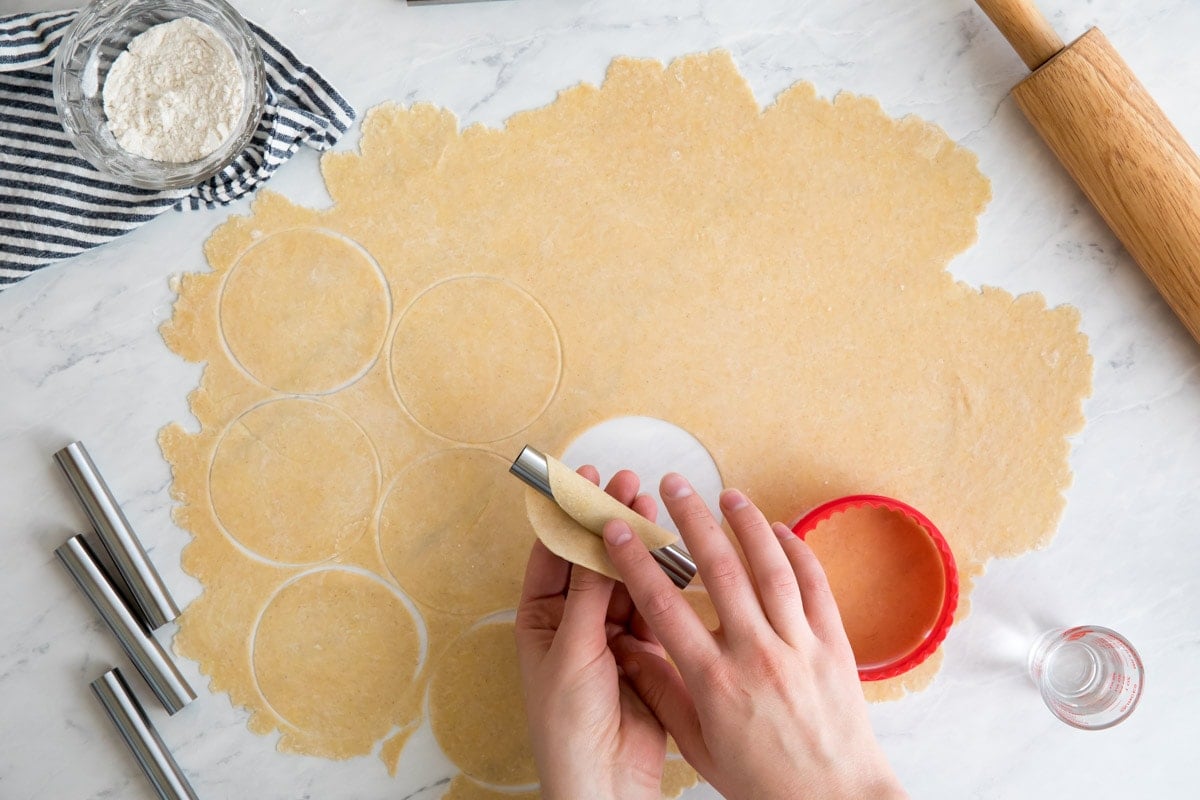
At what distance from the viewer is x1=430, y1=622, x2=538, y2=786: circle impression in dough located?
1.03 m

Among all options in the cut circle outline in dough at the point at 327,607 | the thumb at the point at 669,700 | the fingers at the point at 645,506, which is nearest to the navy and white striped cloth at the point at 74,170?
the cut circle outline in dough at the point at 327,607

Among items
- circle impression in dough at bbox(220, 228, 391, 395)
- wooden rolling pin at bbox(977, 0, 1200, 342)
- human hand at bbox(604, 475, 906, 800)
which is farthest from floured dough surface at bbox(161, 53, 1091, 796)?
human hand at bbox(604, 475, 906, 800)

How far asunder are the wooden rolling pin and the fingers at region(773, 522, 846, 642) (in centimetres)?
54

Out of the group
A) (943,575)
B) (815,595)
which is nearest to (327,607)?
(815,595)

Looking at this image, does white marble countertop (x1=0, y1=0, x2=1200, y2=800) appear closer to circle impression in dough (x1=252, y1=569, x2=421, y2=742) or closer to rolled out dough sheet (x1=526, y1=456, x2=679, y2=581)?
circle impression in dough (x1=252, y1=569, x2=421, y2=742)

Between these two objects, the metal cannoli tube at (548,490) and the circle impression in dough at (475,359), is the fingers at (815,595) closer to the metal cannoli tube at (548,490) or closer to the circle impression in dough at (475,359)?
the metal cannoli tube at (548,490)

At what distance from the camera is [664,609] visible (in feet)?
2.62

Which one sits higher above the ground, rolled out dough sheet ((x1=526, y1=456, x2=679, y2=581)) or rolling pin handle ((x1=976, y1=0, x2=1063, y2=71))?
rolling pin handle ((x1=976, y1=0, x2=1063, y2=71))

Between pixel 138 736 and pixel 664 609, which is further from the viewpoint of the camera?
pixel 138 736

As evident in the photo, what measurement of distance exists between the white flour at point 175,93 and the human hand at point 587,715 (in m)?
0.64

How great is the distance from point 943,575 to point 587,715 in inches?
17.5

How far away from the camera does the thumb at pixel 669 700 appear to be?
0.88m

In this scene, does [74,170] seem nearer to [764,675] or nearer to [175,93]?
[175,93]

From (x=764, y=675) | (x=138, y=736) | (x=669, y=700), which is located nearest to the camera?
(x=764, y=675)
